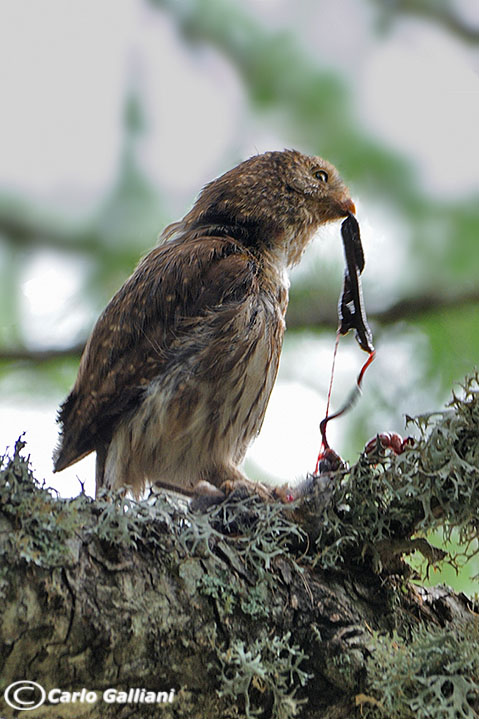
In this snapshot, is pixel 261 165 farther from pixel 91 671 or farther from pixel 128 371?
pixel 91 671

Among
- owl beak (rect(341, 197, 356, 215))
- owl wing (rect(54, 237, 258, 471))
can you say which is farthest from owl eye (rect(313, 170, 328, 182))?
owl wing (rect(54, 237, 258, 471))

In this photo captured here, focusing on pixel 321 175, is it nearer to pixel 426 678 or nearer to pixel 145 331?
pixel 145 331

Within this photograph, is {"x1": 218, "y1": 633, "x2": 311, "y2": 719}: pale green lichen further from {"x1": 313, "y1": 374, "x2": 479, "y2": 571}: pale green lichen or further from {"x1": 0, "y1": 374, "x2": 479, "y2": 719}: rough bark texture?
{"x1": 313, "y1": 374, "x2": 479, "y2": 571}: pale green lichen

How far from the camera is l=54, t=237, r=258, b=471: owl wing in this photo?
274 cm

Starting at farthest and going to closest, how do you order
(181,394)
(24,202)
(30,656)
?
(24,202), (181,394), (30,656)

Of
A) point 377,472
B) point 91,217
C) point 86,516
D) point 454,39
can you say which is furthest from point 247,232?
point 86,516

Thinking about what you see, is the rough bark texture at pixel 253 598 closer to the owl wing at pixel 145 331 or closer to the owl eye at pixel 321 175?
the owl wing at pixel 145 331

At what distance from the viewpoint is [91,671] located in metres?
1.57

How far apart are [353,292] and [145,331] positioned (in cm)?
74

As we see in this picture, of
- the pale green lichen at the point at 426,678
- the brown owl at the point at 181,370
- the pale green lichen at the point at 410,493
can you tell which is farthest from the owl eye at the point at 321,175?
the pale green lichen at the point at 426,678

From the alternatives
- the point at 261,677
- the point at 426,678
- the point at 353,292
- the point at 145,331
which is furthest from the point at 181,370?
the point at 426,678

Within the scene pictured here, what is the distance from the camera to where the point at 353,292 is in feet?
9.45

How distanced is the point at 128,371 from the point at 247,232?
0.76m

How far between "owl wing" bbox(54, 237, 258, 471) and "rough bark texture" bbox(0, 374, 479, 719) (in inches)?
30.9
